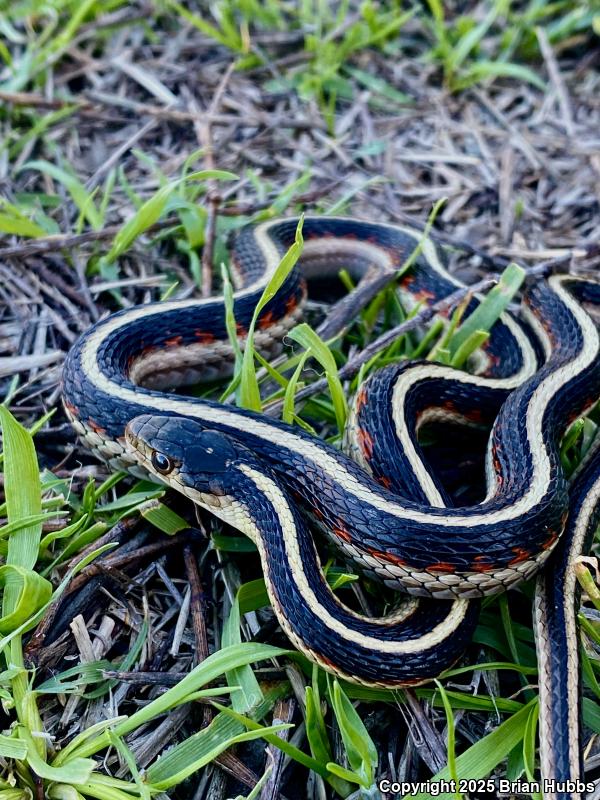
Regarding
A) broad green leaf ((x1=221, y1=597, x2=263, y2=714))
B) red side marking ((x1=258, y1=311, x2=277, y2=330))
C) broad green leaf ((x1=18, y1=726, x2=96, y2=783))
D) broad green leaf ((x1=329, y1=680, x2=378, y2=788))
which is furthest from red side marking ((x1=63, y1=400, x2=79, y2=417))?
broad green leaf ((x1=329, y1=680, x2=378, y2=788))

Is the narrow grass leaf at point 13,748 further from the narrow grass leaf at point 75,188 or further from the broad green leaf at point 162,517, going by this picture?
the narrow grass leaf at point 75,188

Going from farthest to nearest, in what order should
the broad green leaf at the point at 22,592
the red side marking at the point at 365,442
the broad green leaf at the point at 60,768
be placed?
the red side marking at the point at 365,442 < the broad green leaf at the point at 22,592 < the broad green leaf at the point at 60,768

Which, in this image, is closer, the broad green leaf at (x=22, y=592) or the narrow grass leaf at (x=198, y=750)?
the narrow grass leaf at (x=198, y=750)

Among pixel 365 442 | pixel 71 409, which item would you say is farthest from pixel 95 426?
pixel 365 442

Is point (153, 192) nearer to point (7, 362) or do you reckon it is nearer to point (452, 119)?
point (7, 362)

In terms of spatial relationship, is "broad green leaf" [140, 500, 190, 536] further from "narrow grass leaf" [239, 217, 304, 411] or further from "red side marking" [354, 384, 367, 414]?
"red side marking" [354, 384, 367, 414]

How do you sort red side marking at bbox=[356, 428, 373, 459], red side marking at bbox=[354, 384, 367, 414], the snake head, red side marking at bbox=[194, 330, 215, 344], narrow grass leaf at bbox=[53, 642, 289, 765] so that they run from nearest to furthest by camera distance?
narrow grass leaf at bbox=[53, 642, 289, 765], the snake head, red side marking at bbox=[356, 428, 373, 459], red side marking at bbox=[354, 384, 367, 414], red side marking at bbox=[194, 330, 215, 344]

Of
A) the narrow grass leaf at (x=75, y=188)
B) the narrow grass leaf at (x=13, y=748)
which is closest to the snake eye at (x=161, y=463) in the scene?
the narrow grass leaf at (x=13, y=748)

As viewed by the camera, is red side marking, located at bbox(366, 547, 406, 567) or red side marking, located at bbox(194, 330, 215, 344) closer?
red side marking, located at bbox(366, 547, 406, 567)
